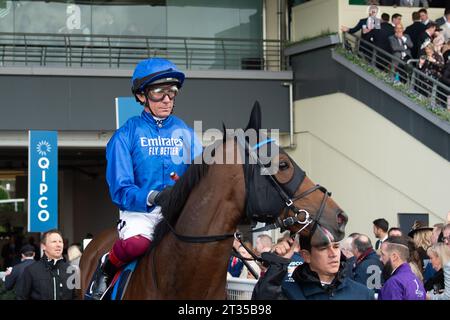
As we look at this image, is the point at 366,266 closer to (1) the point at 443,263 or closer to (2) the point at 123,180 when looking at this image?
(1) the point at 443,263

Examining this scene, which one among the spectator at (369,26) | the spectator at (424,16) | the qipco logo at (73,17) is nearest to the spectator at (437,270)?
the spectator at (369,26)

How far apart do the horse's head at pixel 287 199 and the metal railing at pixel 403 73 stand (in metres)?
10.7

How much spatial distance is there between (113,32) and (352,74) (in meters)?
5.74

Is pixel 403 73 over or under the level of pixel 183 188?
over

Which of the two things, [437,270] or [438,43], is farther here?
[438,43]

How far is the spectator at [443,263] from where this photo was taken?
670 centimetres

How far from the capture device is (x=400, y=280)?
5926 mm

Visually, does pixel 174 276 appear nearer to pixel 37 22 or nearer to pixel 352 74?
pixel 352 74

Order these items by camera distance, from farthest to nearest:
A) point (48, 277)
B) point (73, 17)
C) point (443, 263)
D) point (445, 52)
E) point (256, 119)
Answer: point (73, 17) → point (445, 52) → point (48, 277) → point (443, 263) → point (256, 119)

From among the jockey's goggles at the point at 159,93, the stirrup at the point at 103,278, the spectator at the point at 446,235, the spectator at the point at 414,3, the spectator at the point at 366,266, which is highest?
the spectator at the point at 414,3

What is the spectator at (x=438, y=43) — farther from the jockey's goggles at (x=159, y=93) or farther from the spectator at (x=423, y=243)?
the jockey's goggles at (x=159, y=93)

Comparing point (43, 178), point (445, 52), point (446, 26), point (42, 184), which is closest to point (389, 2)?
point (446, 26)

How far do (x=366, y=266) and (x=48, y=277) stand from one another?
3.12 m
